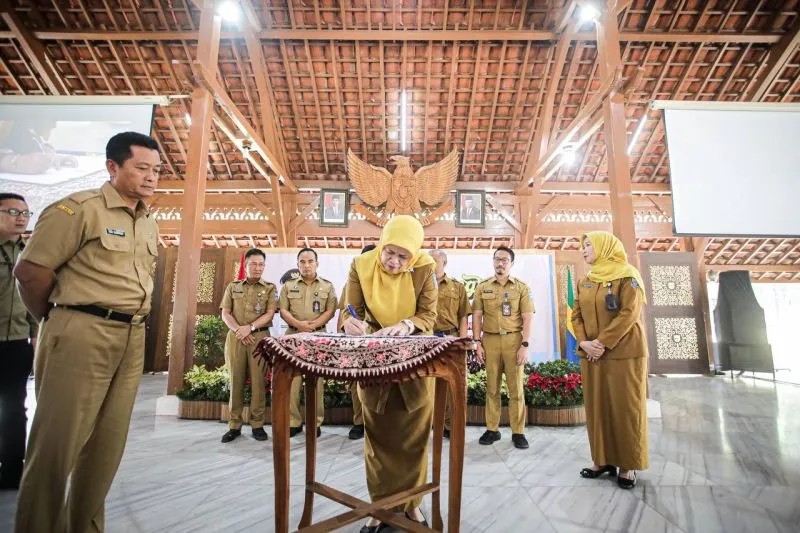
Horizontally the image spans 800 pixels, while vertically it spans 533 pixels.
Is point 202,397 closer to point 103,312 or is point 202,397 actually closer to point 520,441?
point 103,312

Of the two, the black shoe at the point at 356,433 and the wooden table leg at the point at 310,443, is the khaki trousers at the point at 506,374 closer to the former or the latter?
the black shoe at the point at 356,433

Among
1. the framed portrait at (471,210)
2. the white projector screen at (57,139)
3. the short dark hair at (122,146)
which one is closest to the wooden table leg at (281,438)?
the short dark hair at (122,146)

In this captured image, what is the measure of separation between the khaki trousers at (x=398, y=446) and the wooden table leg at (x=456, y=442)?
11.1 inches

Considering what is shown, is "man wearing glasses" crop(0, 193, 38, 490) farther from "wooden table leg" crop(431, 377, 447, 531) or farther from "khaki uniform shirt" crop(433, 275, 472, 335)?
"khaki uniform shirt" crop(433, 275, 472, 335)

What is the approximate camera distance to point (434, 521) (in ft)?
5.23

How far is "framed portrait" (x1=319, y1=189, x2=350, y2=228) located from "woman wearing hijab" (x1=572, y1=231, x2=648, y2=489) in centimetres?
656

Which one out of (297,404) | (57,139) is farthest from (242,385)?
(57,139)

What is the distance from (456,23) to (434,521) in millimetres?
7162

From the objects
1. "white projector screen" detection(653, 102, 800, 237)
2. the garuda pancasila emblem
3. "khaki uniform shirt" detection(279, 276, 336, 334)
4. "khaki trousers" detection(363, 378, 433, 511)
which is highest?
the garuda pancasila emblem

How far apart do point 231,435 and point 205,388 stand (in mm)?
1040

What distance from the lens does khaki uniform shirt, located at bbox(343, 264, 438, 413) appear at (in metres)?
1.59

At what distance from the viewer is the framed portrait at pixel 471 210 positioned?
27.8 ft

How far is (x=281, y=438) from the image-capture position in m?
1.30

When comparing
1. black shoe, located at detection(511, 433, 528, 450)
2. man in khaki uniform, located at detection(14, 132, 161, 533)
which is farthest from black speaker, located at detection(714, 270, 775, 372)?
man in khaki uniform, located at detection(14, 132, 161, 533)
